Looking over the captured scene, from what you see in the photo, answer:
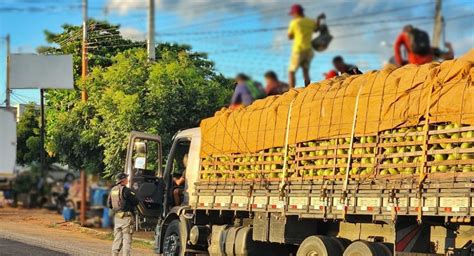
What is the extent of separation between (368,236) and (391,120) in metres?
1.74

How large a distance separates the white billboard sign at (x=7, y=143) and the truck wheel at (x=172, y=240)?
380 inches

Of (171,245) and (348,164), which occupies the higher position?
(348,164)

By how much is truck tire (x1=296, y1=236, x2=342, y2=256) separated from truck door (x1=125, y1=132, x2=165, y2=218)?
163 inches

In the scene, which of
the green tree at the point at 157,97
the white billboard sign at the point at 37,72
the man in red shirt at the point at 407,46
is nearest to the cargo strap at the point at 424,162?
the man in red shirt at the point at 407,46

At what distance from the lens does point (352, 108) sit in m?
8.19

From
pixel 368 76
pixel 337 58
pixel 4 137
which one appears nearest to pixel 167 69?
pixel 368 76

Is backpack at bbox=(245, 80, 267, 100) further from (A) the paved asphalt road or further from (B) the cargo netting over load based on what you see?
(A) the paved asphalt road

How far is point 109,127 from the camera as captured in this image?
19.6 metres

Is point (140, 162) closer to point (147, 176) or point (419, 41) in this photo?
point (147, 176)

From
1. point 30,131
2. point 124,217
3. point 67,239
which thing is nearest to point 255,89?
point 124,217

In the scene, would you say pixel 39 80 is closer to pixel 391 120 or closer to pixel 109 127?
pixel 391 120

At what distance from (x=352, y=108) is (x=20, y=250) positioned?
10.1 m

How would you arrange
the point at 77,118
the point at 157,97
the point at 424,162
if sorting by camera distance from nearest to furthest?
1. the point at 424,162
2. the point at 157,97
3. the point at 77,118

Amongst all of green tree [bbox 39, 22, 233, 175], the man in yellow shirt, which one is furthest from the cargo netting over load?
green tree [bbox 39, 22, 233, 175]
